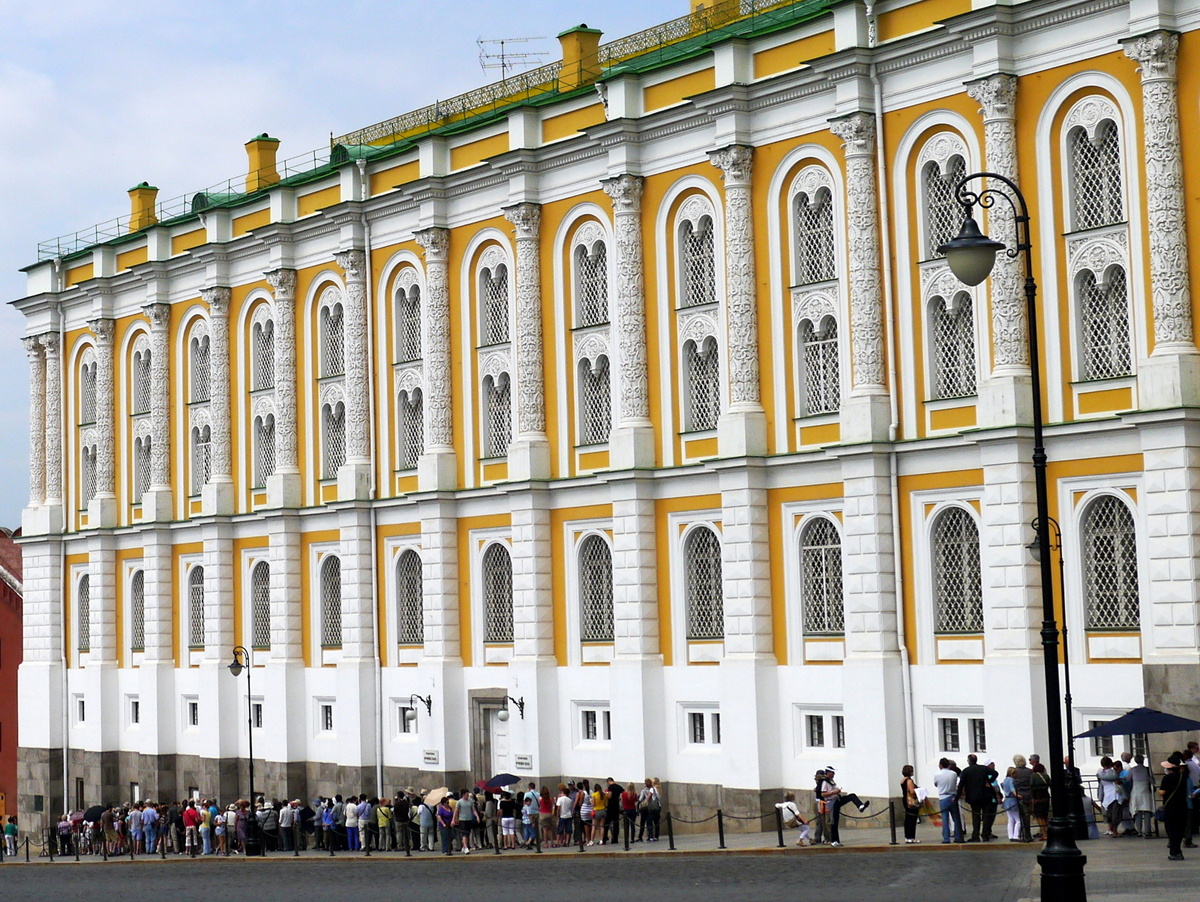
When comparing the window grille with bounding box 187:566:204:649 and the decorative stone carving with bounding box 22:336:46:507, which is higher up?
the decorative stone carving with bounding box 22:336:46:507

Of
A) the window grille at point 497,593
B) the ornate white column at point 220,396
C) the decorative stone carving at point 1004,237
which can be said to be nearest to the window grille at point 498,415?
the window grille at point 497,593

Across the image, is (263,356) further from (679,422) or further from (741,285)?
(741,285)

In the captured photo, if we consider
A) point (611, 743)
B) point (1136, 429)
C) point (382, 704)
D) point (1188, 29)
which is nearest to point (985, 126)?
point (1188, 29)

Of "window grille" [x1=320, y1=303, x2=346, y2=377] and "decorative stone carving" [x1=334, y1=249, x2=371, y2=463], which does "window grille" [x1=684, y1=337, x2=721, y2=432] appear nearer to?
"decorative stone carving" [x1=334, y1=249, x2=371, y2=463]

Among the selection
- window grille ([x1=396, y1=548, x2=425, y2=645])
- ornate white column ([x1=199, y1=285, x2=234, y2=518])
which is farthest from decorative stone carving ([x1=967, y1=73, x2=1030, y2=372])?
ornate white column ([x1=199, y1=285, x2=234, y2=518])

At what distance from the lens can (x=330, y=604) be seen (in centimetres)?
5975

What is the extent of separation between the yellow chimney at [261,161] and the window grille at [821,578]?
29319 mm

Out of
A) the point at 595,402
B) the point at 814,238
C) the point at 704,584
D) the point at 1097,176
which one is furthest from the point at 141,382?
the point at 1097,176

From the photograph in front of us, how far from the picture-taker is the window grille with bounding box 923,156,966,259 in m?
42.3

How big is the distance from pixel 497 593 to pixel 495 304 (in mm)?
7813

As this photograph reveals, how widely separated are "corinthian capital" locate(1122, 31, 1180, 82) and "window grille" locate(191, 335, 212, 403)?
36244 millimetres

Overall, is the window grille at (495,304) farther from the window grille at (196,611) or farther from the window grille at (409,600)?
the window grille at (196,611)

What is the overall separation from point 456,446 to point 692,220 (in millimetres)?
10803

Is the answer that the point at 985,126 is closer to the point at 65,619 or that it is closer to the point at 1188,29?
the point at 1188,29
